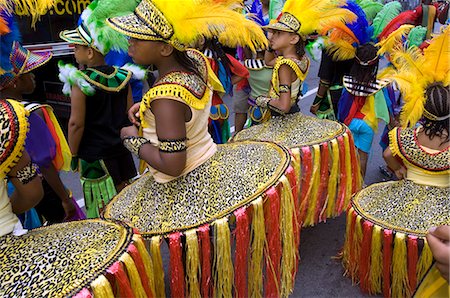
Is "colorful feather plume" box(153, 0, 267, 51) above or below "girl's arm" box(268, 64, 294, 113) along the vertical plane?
above

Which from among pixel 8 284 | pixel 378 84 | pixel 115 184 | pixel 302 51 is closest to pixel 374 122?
pixel 378 84

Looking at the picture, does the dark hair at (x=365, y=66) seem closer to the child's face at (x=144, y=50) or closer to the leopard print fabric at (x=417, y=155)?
the leopard print fabric at (x=417, y=155)

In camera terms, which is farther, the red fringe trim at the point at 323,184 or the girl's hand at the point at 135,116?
the red fringe trim at the point at 323,184

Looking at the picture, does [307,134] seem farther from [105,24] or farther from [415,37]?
[415,37]

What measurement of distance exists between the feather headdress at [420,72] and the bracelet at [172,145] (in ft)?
5.04

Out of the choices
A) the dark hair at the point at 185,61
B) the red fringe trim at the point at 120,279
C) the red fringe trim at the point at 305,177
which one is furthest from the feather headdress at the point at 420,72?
the red fringe trim at the point at 120,279

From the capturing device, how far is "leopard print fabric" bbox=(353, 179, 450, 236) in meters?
2.63

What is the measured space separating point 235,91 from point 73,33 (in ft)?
8.31

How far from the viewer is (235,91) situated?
530 cm

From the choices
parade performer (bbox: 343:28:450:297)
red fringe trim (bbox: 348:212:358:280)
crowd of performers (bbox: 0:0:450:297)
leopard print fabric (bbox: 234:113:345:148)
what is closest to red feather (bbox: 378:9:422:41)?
crowd of performers (bbox: 0:0:450:297)

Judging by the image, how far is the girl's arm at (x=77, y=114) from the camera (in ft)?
9.92

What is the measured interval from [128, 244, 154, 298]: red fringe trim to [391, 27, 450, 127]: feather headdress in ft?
6.24

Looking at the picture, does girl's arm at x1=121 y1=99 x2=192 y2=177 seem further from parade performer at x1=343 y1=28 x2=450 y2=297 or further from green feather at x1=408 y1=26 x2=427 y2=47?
green feather at x1=408 y1=26 x2=427 y2=47

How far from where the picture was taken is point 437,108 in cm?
270
